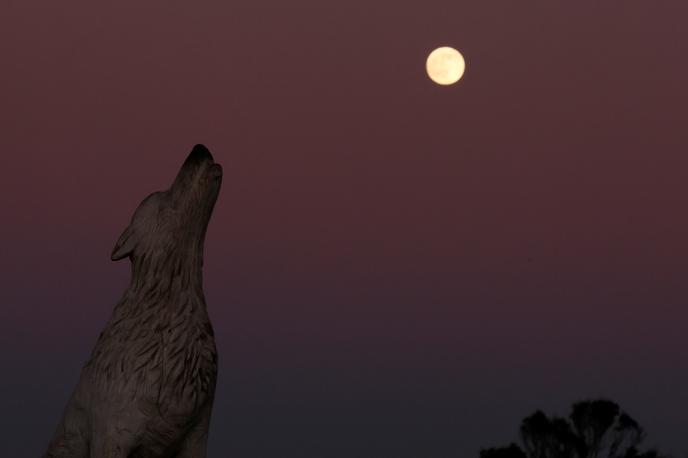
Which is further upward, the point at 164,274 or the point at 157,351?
the point at 164,274

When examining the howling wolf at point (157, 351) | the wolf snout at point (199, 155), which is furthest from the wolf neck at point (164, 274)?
the wolf snout at point (199, 155)

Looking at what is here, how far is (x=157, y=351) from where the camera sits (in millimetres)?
8039

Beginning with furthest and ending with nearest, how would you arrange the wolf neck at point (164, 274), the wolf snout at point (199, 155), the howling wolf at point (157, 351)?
1. the wolf snout at point (199, 155)
2. the wolf neck at point (164, 274)
3. the howling wolf at point (157, 351)

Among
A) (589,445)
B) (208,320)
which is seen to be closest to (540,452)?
(589,445)

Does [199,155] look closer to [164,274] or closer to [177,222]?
[177,222]

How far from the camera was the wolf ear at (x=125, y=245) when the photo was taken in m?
8.26

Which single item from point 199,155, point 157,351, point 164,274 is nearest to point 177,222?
point 164,274

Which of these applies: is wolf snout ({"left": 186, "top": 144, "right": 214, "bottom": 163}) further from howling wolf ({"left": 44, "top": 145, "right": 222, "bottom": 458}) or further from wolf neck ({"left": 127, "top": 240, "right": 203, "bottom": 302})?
wolf neck ({"left": 127, "top": 240, "right": 203, "bottom": 302})

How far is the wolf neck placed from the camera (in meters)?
8.20

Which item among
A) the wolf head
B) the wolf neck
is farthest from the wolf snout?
the wolf neck

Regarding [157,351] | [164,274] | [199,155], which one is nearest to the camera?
[157,351]

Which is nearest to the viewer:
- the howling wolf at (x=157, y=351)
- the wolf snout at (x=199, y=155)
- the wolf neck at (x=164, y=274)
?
the howling wolf at (x=157, y=351)

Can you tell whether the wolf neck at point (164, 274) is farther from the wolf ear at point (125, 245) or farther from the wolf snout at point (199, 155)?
the wolf snout at point (199, 155)

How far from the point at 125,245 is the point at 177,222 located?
33 cm
